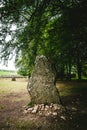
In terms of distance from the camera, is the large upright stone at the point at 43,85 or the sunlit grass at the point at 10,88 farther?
the sunlit grass at the point at 10,88

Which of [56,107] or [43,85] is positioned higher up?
[43,85]

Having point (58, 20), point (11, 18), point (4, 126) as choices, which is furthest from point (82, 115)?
point (58, 20)

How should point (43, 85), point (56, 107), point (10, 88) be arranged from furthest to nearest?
point (10, 88) → point (43, 85) → point (56, 107)

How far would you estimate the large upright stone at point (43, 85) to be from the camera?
1002 centimetres

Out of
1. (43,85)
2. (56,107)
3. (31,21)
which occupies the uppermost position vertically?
(31,21)

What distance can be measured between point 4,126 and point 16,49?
16.8 ft

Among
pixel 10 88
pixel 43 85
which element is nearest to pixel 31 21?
pixel 43 85

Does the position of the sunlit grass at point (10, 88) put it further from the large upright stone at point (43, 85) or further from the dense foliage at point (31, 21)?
the large upright stone at point (43, 85)

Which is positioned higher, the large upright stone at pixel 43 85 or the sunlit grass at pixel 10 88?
the large upright stone at pixel 43 85

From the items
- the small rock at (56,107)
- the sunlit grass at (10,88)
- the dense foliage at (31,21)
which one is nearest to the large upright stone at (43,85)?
the small rock at (56,107)

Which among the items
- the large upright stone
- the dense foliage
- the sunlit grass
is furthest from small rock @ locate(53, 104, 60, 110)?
the sunlit grass

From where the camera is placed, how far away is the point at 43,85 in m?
10.2

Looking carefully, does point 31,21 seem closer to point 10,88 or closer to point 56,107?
point 56,107

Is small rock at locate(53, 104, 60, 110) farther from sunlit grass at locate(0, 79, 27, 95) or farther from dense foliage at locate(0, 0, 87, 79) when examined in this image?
sunlit grass at locate(0, 79, 27, 95)
